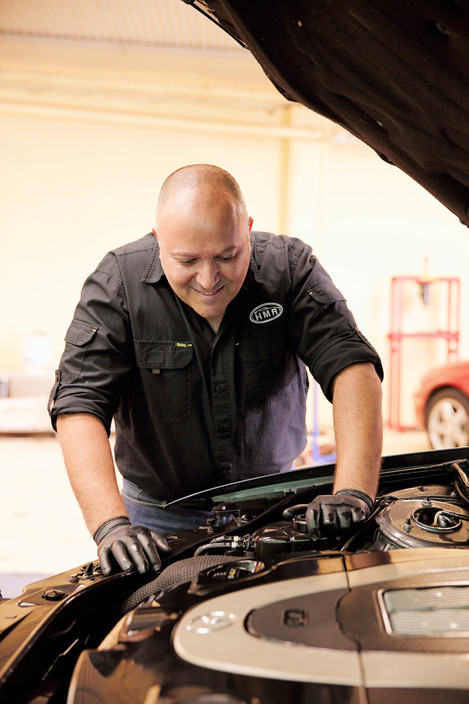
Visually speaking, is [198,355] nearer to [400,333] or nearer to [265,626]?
[265,626]

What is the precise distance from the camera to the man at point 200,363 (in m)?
1.46

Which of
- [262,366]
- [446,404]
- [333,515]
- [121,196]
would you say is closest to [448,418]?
[446,404]

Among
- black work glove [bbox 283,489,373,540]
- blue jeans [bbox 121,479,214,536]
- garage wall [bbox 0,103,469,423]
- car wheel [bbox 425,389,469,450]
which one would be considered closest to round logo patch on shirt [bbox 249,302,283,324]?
blue jeans [bbox 121,479,214,536]

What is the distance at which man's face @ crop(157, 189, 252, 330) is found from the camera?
4.69 ft

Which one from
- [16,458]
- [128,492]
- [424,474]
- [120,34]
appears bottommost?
[16,458]

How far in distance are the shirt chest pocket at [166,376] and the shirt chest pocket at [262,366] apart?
0.48 ft

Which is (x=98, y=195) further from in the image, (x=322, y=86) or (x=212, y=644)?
(x=212, y=644)

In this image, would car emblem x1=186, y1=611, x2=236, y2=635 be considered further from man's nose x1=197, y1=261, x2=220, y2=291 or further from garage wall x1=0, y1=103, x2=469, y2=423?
garage wall x1=0, y1=103, x2=469, y2=423

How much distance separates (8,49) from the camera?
5633mm

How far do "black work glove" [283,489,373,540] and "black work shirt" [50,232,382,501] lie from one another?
0.46 meters

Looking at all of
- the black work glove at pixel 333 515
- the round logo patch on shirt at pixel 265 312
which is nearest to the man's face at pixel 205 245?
the round logo patch on shirt at pixel 265 312

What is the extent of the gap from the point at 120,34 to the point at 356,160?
272 cm

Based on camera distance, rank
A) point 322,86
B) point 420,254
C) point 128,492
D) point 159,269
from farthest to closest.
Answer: point 420,254 → point 128,492 → point 159,269 → point 322,86

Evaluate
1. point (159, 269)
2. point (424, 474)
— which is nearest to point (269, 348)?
point (159, 269)
